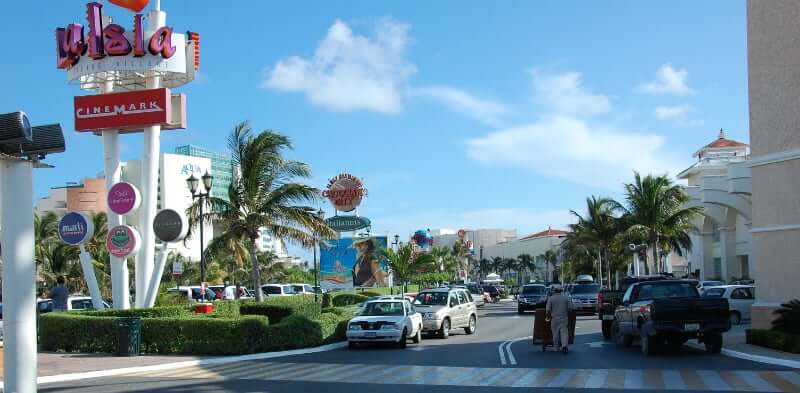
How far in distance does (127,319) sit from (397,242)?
48596 millimetres

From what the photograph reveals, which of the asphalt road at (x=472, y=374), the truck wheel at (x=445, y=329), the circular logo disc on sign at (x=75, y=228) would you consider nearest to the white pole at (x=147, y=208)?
the circular logo disc on sign at (x=75, y=228)

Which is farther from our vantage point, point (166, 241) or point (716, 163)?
point (716, 163)

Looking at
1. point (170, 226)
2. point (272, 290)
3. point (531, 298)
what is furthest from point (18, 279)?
point (272, 290)

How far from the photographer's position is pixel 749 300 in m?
29.4

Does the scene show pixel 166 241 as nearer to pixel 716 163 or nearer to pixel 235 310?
pixel 235 310

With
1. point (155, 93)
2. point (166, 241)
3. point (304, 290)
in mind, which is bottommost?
point (304, 290)

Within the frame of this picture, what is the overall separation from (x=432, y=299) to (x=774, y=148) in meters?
12.3

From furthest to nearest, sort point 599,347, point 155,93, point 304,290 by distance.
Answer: point 304,290 → point 155,93 → point 599,347

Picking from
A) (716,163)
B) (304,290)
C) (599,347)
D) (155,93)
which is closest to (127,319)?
(155,93)

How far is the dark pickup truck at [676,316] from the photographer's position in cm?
1716

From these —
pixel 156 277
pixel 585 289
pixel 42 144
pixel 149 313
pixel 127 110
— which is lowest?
pixel 585 289

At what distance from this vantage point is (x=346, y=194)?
213 feet

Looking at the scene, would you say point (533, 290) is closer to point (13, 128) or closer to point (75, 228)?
point (75, 228)

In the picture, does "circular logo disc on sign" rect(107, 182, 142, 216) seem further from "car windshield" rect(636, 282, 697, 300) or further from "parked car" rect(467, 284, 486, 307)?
"parked car" rect(467, 284, 486, 307)
